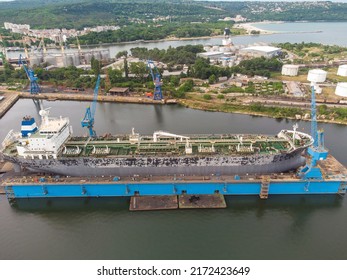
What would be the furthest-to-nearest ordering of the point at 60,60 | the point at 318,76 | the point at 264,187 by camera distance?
the point at 60,60 → the point at 318,76 → the point at 264,187

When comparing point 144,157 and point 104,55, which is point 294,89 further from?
point 104,55

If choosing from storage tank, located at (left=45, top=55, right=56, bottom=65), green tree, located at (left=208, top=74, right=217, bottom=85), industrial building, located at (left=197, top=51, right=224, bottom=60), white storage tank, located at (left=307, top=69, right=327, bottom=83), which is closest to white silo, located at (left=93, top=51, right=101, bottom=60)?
storage tank, located at (left=45, top=55, right=56, bottom=65)

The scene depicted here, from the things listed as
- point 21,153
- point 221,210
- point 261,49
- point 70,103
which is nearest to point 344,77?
point 261,49

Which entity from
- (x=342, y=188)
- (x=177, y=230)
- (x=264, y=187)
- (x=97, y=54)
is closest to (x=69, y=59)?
(x=97, y=54)

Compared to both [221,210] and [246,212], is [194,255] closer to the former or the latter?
[221,210]

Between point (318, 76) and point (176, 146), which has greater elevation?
point (176, 146)

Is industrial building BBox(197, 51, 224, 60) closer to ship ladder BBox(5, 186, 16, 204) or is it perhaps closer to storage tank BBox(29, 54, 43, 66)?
storage tank BBox(29, 54, 43, 66)
